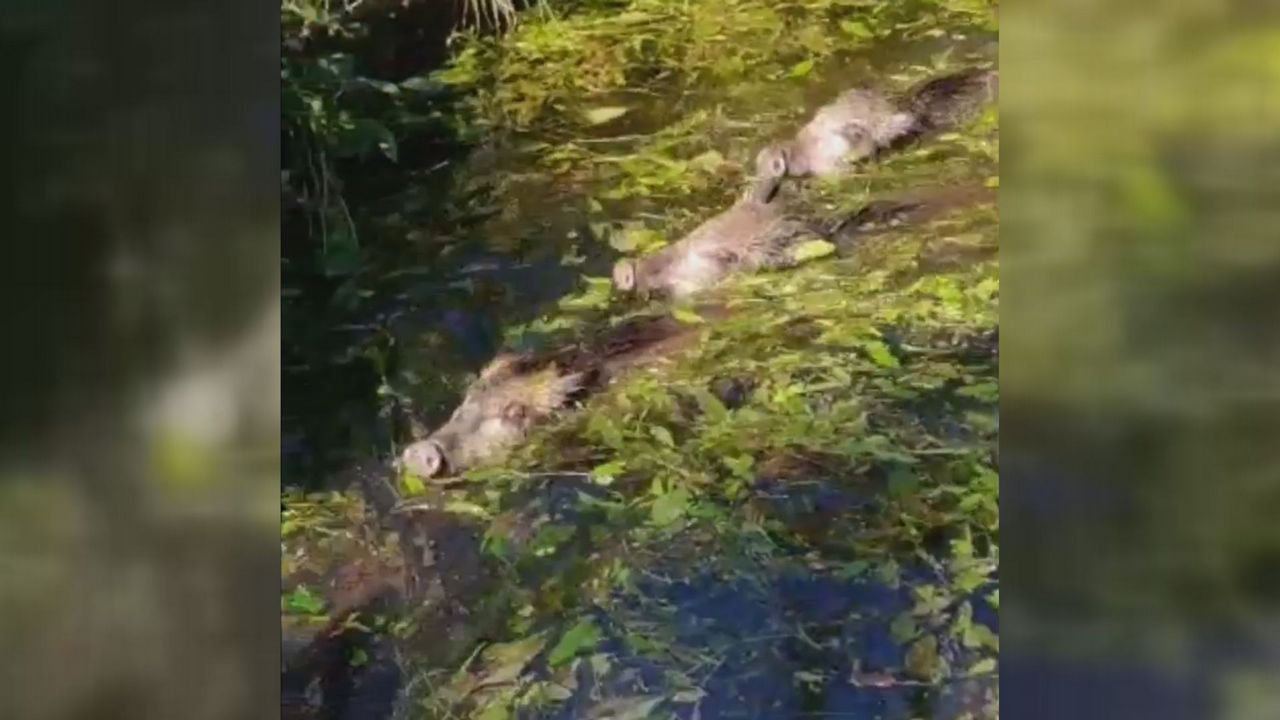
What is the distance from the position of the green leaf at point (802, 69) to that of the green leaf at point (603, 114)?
201 millimetres

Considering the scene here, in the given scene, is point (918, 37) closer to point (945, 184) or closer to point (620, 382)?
point (945, 184)

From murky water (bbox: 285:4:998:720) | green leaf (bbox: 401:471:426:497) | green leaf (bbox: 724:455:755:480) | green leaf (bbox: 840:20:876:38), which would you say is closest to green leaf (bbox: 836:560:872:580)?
murky water (bbox: 285:4:998:720)

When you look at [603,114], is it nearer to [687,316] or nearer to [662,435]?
[687,316]

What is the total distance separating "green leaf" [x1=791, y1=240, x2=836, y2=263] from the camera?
1408 millimetres

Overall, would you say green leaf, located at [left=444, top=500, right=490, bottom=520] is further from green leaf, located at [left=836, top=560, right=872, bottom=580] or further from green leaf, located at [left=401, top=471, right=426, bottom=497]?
green leaf, located at [left=836, top=560, right=872, bottom=580]

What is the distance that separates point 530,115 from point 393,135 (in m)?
0.17

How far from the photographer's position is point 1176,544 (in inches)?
53.7

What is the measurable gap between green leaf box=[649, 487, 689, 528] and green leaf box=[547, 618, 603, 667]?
0.49ft

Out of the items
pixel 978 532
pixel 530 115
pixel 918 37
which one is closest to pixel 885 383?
pixel 978 532

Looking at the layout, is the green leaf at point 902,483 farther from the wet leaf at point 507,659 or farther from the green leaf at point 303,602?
the green leaf at point 303,602

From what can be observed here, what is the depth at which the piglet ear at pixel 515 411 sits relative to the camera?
144cm

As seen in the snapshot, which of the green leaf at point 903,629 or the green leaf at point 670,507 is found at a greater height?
the green leaf at point 670,507

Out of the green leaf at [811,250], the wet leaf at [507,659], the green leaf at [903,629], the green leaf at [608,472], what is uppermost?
the green leaf at [811,250]

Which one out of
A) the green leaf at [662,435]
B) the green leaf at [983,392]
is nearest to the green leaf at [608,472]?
the green leaf at [662,435]
